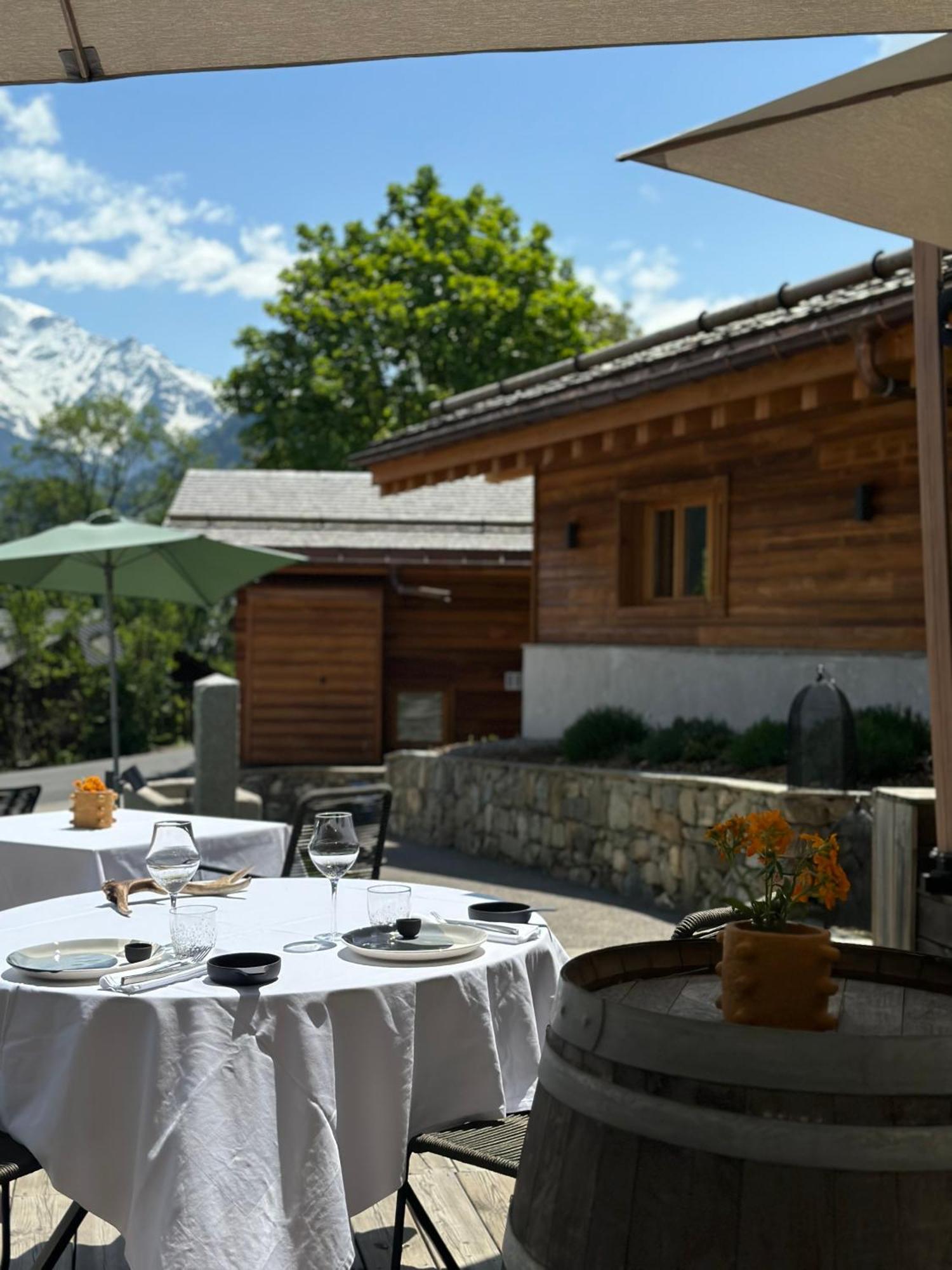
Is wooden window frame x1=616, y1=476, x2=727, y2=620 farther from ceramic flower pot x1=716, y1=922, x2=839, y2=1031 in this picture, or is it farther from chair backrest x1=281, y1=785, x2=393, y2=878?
ceramic flower pot x1=716, y1=922, x2=839, y2=1031

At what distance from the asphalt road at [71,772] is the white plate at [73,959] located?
15.2 meters

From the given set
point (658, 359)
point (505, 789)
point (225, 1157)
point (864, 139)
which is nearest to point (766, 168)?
point (864, 139)

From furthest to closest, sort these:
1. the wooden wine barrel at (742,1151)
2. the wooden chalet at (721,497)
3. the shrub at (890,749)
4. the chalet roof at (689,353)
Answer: the wooden chalet at (721,497)
the shrub at (890,749)
the chalet roof at (689,353)
the wooden wine barrel at (742,1151)

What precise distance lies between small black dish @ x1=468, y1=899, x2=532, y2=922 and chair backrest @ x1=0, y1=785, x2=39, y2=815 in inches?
148

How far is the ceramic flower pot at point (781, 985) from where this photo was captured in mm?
1796

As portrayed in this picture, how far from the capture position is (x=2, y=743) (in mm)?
30172

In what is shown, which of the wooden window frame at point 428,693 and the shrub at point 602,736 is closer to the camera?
the shrub at point 602,736

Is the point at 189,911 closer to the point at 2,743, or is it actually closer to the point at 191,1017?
the point at 191,1017

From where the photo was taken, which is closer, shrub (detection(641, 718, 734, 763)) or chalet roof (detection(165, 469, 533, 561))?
shrub (detection(641, 718, 734, 763))

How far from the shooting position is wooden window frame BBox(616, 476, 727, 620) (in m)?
11.1

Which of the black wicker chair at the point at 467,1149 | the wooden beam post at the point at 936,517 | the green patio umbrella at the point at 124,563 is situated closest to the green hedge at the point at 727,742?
the green patio umbrella at the point at 124,563

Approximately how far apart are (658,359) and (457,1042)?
7905mm

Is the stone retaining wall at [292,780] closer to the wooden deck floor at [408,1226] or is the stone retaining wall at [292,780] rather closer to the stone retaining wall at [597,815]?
the stone retaining wall at [597,815]

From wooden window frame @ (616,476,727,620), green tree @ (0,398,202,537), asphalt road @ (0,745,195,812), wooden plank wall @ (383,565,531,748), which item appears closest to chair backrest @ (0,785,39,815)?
wooden window frame @ (616,476,727,620)
